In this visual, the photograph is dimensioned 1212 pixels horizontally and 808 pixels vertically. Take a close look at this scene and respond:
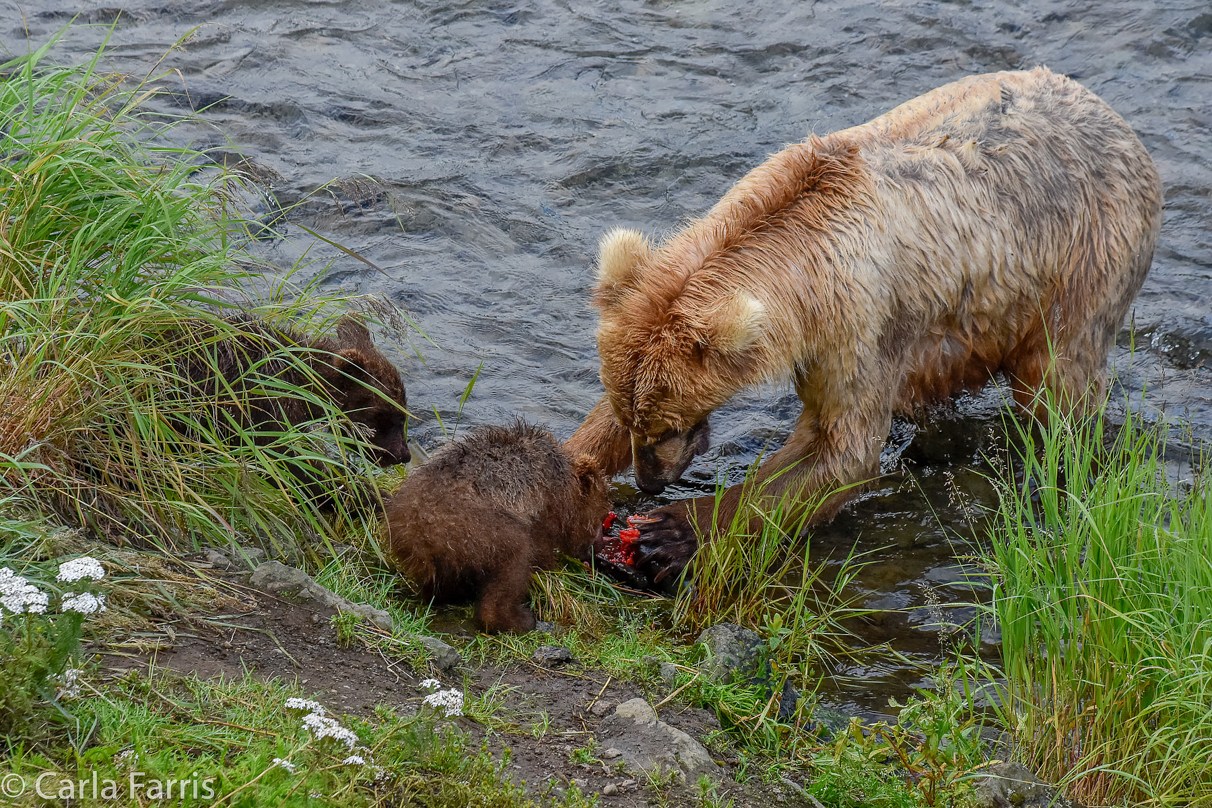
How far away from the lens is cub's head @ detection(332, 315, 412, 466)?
5.18 metres

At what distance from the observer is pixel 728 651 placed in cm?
433

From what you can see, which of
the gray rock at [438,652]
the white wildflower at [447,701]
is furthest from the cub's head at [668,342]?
the white wildflower at [447,701]

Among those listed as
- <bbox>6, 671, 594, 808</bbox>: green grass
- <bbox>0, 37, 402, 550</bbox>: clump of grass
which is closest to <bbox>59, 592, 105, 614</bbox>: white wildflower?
<bbox>6, 671, 594, 808</bbox>: green grass

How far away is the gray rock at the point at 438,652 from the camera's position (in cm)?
394

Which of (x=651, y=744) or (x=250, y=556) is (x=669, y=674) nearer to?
(x=651, y=744)

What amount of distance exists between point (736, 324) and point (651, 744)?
5.93ft

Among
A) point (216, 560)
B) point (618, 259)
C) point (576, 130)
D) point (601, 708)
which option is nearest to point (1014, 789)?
point (601, 708)

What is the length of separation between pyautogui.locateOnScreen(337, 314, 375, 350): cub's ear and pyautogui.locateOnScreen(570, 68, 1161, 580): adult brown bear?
117 centimetres

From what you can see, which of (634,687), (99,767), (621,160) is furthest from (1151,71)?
(99,767)

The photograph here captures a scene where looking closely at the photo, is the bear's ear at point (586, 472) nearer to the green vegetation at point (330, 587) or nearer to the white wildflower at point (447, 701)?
the green vegetation at point (330, 587)

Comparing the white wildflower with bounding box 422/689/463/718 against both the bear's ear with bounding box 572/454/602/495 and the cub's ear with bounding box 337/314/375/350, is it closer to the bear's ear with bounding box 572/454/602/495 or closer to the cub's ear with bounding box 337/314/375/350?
the bear's ear with bounding box 572/454/602/495

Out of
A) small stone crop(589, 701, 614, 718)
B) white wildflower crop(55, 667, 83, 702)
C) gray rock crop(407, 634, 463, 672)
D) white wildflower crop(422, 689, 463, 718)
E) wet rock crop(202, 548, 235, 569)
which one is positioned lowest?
small stone crop(589, 701, 614, 718)

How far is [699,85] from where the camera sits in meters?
9.87

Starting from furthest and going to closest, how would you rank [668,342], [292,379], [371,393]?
1. [371,393]
2. [292,379]
3. [668,342]
